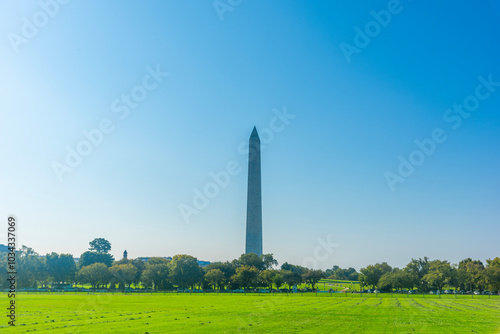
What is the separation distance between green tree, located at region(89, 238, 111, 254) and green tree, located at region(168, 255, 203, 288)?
6264 cm

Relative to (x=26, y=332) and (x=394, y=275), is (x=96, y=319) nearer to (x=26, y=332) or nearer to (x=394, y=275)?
(x=26, y=332)

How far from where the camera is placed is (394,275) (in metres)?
103

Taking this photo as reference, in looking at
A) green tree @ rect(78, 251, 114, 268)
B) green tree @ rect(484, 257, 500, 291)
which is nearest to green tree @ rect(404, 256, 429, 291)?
green tree @ rect(484, 257, 500, 291)

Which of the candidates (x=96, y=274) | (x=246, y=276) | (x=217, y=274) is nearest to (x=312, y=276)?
(x=246, y=276)

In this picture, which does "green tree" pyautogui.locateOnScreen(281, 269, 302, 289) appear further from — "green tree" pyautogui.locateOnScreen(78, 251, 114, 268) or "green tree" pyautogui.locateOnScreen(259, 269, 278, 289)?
"green tree" pyautogui.locateOnScreen(78, 251, 114, 268)

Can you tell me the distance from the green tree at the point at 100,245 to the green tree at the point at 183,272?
62.6 meters

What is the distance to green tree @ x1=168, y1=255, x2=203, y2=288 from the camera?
320ft

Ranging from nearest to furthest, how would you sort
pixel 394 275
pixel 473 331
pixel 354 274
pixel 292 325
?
pixel 473 331 < pixel 292 325 < pixel 394 275 < pixel 354 274

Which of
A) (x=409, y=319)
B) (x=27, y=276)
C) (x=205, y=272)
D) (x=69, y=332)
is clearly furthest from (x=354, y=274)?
(x=69, y=332)

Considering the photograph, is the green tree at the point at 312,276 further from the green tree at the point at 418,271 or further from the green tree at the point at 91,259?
the green tree at the point at 91,259

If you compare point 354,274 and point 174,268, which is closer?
point 174,268

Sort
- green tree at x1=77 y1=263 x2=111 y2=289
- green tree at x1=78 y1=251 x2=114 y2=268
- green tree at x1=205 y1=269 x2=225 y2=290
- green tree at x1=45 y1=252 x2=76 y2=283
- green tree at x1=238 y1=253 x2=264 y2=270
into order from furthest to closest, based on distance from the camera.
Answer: green tree at x1=78 y1=251 x2=114 y2=268 → green tree at x1=45 y1=252 x2=76 y2=283 → green tree at x1=238 y1=253 x2=264 y2=270 → green tree at x1=77 y1=263 x2=111 y2=289 → green tree at x1=205 y1=269 x2=225 y2=290

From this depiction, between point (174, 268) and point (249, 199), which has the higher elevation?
point (249, 199)

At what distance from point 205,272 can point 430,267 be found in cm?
5959
